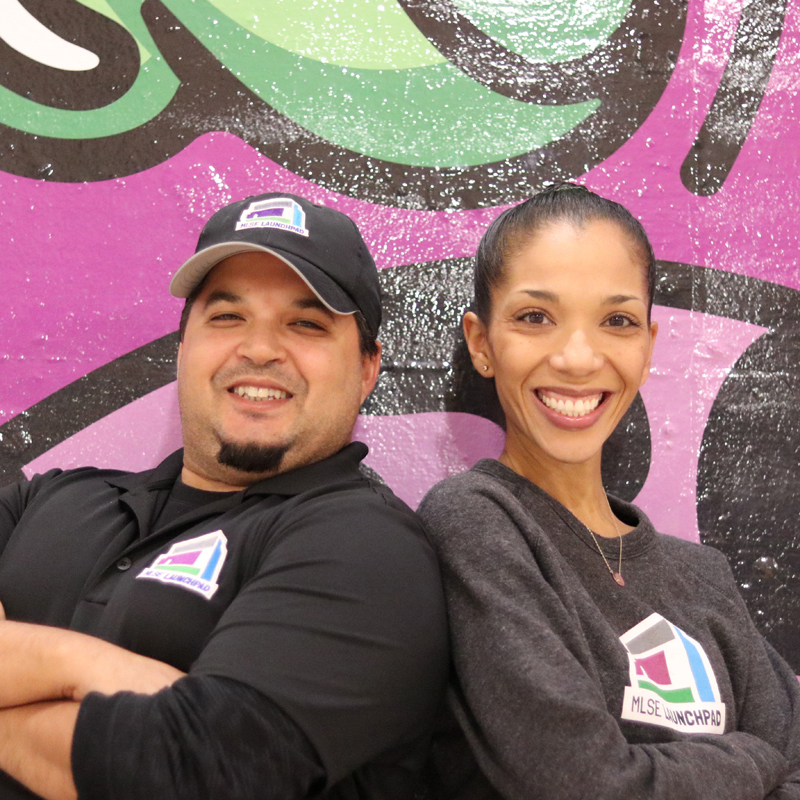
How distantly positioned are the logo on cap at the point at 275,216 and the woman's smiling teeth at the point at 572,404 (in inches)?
21.0

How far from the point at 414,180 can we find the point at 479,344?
0.50 m

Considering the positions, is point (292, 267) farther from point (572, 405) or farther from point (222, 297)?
point (572, 405)

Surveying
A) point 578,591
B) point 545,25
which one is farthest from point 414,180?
point 578,591

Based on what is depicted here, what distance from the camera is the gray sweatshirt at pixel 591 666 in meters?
1.07

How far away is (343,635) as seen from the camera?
42.2 inches

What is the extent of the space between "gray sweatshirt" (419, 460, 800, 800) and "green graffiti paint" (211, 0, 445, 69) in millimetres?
1020

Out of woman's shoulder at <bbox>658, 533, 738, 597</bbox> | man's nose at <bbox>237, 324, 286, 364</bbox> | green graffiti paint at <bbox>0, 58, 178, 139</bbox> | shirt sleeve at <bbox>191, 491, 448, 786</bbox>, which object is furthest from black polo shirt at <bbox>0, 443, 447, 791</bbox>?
green graffiti paint at <bbox>0, 58, 178, 139</bbox>

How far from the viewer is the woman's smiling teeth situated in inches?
56.2

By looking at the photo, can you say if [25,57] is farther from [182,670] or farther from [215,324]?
[182,670]

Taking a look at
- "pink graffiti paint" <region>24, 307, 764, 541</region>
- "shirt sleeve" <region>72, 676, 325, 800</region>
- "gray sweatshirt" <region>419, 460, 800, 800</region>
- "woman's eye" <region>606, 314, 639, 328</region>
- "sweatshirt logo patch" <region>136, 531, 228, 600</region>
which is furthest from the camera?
"pink graffiti paint" <region>24, 307, 764, 541</region>

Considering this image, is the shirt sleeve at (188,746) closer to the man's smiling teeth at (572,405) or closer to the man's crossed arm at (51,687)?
the man's crossed arm at (51,687)

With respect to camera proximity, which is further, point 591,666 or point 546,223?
point 546,223

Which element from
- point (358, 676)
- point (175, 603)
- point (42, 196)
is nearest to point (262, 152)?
point (42, 196)

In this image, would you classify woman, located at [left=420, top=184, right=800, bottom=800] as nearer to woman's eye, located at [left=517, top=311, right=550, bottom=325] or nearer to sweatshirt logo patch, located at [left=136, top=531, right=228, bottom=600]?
woman's eye, located at [left=517, top=311, right=550, bottom=325]
